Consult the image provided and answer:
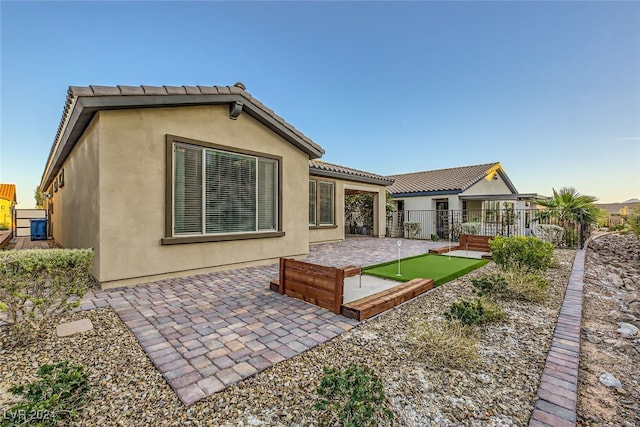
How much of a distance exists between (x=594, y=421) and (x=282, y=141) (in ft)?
26.3

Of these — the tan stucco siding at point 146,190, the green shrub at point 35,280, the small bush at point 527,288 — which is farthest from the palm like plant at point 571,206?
the green shrub at point 35,280

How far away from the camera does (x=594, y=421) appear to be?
2230mm

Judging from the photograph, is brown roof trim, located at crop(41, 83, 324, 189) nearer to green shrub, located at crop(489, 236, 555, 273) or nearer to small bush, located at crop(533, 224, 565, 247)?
green shrub, located at crop(489, 236, 555, 273)

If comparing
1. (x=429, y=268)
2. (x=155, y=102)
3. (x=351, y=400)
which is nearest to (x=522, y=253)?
(x=429, y=268)

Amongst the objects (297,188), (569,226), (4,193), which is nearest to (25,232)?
(4,193)

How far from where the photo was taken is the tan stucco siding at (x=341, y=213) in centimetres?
1284

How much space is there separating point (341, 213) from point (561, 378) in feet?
37.2

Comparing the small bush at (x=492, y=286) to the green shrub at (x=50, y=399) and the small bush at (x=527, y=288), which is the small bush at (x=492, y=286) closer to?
the small bush at (x=527, y=288)

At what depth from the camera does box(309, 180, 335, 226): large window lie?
1243cm

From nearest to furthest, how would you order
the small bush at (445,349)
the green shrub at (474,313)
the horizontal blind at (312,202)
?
the small bush at (445,349) → the green shrub at (474,313) → the horizontal blind at (312,202)

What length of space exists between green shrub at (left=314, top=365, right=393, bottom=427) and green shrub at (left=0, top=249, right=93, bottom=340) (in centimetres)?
330

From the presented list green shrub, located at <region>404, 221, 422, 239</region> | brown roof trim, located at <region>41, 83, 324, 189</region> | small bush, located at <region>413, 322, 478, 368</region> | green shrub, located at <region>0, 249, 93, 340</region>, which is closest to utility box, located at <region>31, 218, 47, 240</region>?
brown roof trim, located at <region>41, 83, 324, 189</region>

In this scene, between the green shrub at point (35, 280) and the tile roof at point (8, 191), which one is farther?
the tile roof at point (8, 191)

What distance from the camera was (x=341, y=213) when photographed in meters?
13.8
